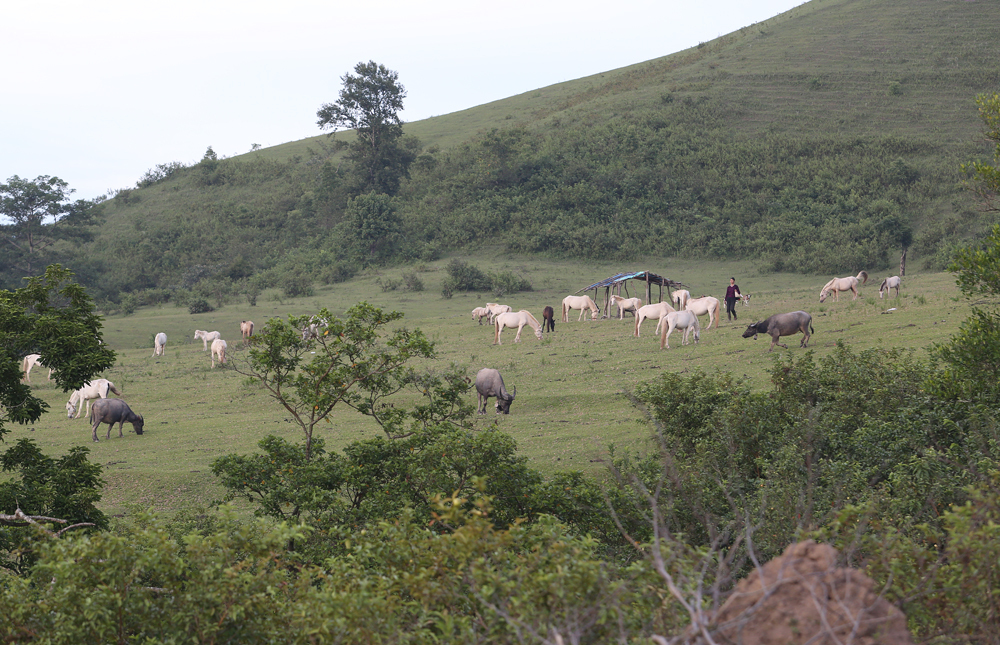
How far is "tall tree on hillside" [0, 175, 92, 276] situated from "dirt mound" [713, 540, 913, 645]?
2213 inches

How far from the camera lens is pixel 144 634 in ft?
19.5

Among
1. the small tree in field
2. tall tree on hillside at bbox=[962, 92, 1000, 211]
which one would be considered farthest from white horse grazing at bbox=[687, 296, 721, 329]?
the small tree in field

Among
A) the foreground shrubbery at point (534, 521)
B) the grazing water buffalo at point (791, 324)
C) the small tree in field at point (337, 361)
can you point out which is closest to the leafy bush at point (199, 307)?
the grazing water buffalo at point (791, 324)

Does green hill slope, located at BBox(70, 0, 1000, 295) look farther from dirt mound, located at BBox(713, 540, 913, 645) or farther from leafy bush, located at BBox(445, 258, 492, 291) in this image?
dirt mound, located at BBox(713, 540, 913, 645)

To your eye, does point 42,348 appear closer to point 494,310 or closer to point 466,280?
point 494,310

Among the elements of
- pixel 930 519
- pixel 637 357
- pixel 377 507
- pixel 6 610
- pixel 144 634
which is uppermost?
pixel 6 610

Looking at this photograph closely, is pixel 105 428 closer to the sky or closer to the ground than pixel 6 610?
closer to the ground

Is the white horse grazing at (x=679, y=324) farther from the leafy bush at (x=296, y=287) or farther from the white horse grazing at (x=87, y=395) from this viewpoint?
the leafy bush at (x=296, y=287)

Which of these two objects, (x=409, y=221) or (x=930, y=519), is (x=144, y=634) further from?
(x=409, y=221)

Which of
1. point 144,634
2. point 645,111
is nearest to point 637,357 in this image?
point 144,634

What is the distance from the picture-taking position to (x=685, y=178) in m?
59.4

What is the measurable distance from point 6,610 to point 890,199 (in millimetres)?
56298

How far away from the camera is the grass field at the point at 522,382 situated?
15.3m

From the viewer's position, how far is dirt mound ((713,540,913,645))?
4461 mm
